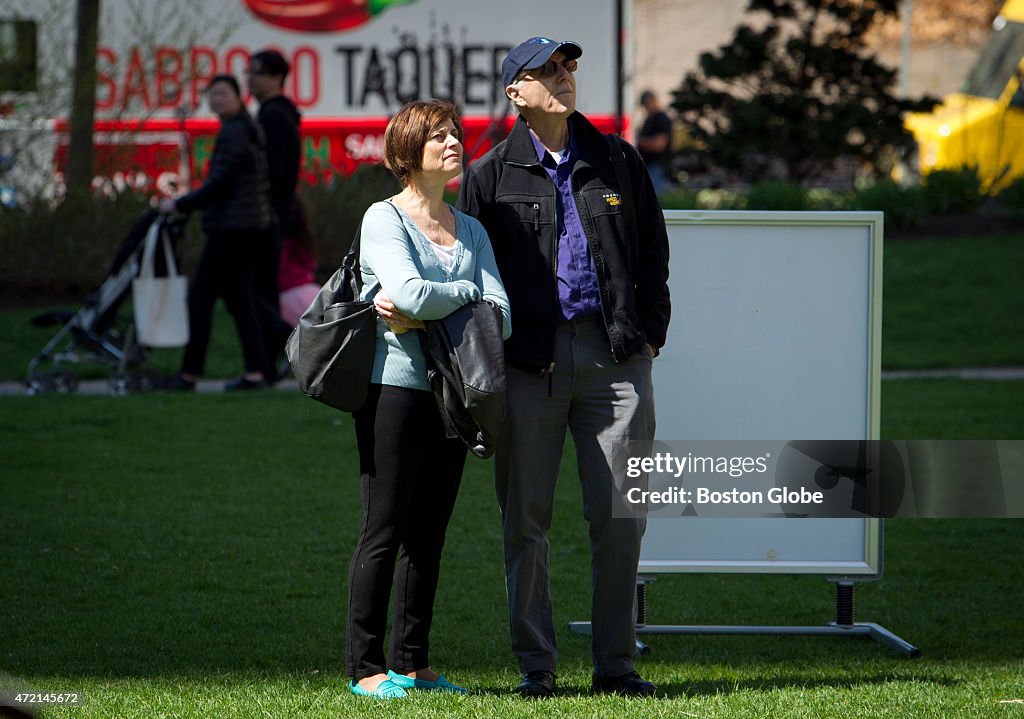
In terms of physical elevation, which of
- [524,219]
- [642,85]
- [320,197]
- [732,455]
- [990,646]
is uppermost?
[642,85]

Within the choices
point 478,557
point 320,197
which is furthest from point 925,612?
point 320,197

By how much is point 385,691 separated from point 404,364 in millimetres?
996

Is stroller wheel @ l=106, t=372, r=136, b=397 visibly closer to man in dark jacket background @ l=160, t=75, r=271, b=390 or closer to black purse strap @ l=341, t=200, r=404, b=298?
man in dark jacket background @ l=160, t=75, r=271, b=390

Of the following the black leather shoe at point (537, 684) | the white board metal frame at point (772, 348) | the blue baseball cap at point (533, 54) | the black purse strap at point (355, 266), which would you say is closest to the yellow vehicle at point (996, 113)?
the white board metal frame at point (772, 348)

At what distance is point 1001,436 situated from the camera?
949 centimetres

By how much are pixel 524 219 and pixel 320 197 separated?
40.7 ft

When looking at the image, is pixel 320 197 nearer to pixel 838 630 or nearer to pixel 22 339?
pixel 22 339

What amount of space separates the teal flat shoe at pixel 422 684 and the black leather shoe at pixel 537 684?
18 centimetres

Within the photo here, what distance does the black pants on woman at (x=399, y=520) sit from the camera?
A: 4.58 meters

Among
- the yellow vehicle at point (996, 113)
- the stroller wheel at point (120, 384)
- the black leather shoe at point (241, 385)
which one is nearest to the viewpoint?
the stroller wheel at point (120, 384)

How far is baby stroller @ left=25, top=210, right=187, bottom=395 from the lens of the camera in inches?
420

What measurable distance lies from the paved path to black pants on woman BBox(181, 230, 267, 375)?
2.19 feet

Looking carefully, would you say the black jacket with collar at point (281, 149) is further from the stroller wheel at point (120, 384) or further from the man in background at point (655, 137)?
the man in background at point (655, 137)

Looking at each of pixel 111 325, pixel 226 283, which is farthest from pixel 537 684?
pixel 111 325
